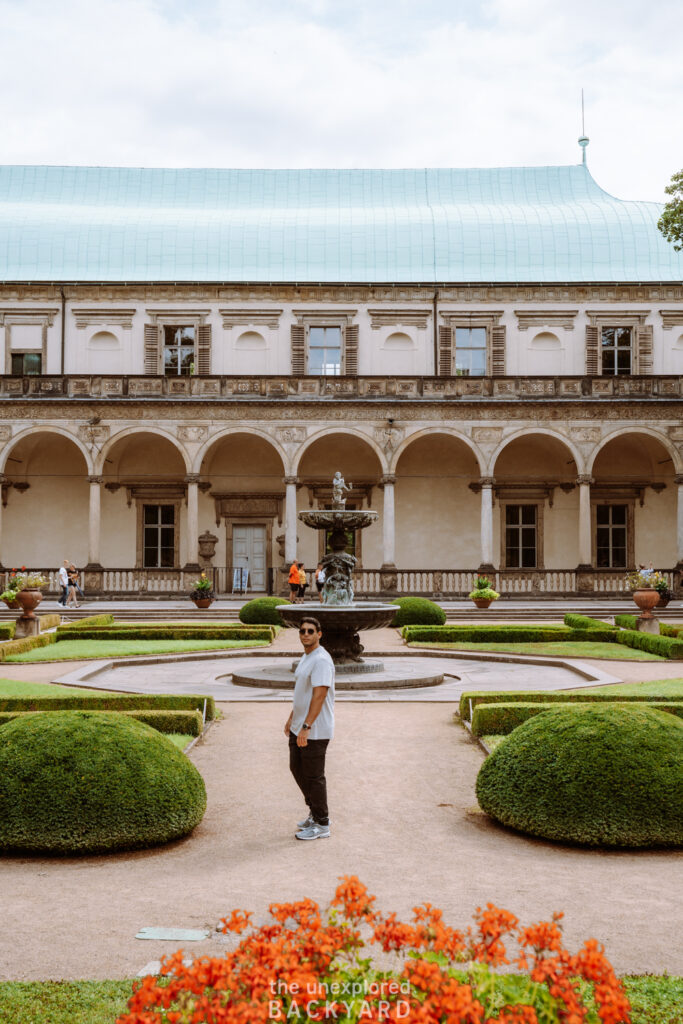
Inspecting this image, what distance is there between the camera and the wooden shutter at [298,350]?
35.6 m

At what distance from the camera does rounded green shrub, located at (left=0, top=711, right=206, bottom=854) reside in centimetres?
657

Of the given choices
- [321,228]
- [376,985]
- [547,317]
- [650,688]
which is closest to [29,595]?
[650,688]

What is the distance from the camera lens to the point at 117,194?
134ft

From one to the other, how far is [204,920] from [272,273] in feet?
110

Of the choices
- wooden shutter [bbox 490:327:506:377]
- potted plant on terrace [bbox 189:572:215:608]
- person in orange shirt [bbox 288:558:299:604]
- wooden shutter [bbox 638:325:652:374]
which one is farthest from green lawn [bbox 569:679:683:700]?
wooden shutter [bbox 638:325:652:374]

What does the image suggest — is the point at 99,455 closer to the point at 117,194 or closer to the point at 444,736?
the point at 117,194

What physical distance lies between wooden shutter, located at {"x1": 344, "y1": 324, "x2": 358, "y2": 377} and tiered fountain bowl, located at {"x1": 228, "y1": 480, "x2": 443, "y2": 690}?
742 inches

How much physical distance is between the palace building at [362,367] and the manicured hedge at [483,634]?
473 inches

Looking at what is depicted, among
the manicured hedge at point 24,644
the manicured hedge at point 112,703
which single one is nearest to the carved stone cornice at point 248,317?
the manicured hedge at point 24,644

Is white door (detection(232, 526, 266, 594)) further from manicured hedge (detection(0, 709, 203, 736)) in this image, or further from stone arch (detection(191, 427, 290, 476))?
manicured hedge (detection(0, 709, 203, 736))

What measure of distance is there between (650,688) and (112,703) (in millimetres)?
7082

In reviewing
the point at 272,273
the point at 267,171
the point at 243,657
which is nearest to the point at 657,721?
the point at 243,657

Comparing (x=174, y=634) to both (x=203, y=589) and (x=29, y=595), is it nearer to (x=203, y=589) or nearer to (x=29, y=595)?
(x=29, y=595)

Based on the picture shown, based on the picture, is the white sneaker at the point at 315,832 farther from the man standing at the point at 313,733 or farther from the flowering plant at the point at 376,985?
the flowering plant at the point at 376,985
